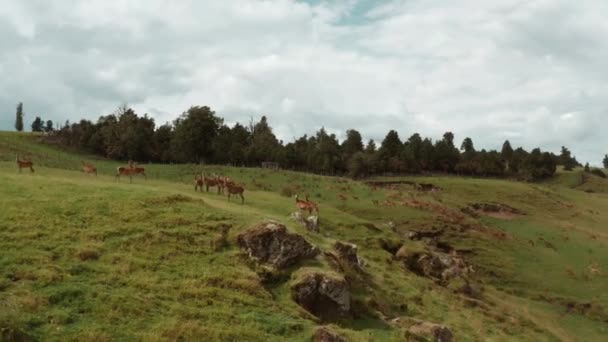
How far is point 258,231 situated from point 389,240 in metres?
17.8

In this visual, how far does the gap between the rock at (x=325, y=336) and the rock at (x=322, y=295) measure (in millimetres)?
2895

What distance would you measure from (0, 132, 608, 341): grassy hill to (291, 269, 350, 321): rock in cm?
55

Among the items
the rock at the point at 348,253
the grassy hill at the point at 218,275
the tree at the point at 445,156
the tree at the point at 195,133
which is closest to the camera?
the grassy hill at the point at 218,275

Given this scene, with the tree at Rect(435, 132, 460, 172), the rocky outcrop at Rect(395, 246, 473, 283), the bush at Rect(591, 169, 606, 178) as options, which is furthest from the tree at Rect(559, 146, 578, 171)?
the rocky outcrop at Rect(395, 246, 473, 283)

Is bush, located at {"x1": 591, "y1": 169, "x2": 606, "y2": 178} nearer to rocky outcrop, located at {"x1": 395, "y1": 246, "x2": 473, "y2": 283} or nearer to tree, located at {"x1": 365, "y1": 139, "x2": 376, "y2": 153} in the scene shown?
tree, located at {"x1": 365, "y1": 139, "x2": 376, "y2": 153}

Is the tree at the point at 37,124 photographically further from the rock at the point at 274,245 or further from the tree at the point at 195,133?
the rock at the point at 274,245

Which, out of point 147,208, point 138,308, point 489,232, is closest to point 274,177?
point 489,232

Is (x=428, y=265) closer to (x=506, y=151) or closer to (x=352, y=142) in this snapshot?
(x=352, y=142)

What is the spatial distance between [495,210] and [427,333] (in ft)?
171

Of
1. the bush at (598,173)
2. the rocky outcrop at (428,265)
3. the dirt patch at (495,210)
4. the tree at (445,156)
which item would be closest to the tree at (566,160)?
the bush at (598,173)

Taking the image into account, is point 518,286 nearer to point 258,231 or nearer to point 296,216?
point 296,216

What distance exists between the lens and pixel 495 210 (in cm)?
7275

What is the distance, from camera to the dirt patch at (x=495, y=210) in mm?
70188

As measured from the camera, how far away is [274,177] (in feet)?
232
